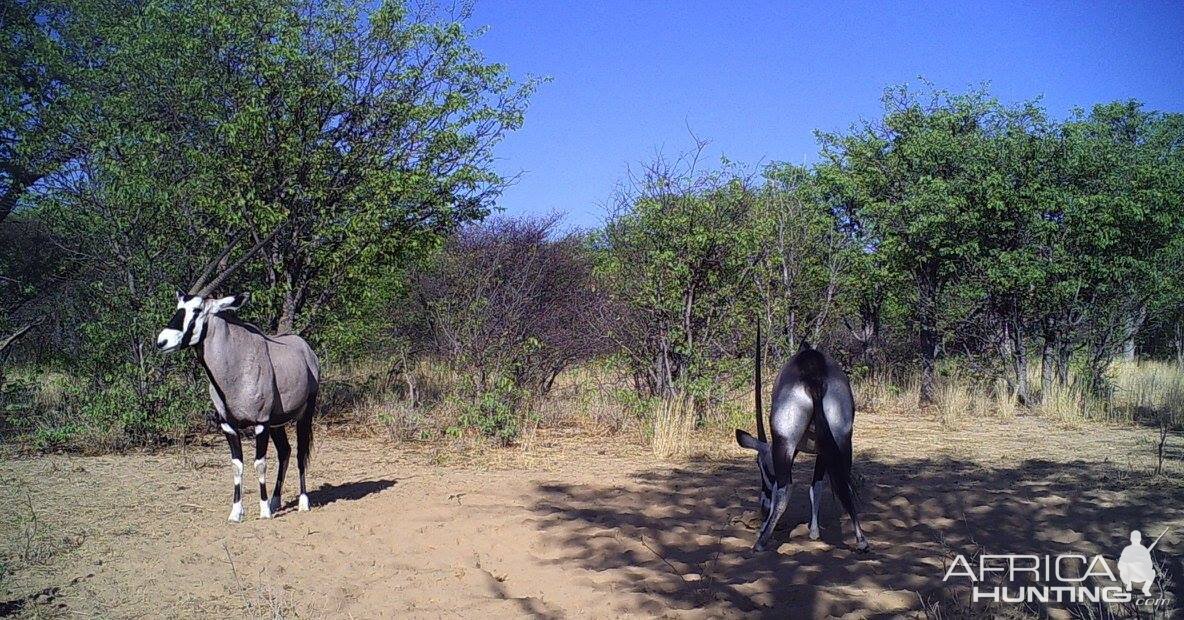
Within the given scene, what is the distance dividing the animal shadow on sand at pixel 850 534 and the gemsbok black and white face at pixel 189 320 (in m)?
3.48

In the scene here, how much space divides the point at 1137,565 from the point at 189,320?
25.0 ft

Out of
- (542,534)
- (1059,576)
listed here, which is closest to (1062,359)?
(1059,576)

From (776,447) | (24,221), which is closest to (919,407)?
(776,447)

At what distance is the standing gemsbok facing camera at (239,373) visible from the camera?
25.2 ft

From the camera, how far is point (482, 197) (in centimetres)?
1366

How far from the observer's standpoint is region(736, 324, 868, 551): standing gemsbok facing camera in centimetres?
676

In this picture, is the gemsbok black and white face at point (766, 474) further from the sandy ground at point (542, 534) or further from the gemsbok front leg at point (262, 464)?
the gemsbok front leg at point (262, 464)

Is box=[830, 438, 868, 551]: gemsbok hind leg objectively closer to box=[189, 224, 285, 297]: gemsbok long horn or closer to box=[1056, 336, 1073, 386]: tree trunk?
box=[189, 224, 285, 297]: gemsbok long horn

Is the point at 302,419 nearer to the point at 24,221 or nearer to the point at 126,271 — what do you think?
the point at 126,271

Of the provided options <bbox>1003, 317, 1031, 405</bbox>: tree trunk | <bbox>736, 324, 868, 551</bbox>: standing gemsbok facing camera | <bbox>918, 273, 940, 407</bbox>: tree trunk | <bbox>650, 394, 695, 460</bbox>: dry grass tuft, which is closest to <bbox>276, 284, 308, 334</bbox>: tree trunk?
<bbox>650, 394, 695, 460</bbox>: dry grass tuft

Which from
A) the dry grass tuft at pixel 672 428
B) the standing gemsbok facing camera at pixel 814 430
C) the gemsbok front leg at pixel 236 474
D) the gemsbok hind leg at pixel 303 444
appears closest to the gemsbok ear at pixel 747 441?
the standing gemsbok facing camera at pixel 814 430

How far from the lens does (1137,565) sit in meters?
5.75

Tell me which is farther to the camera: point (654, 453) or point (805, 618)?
point (654, 453)

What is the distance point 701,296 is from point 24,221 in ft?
37.8
